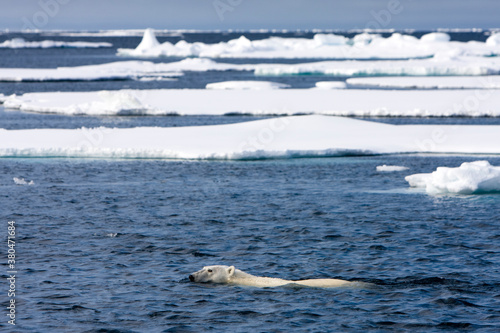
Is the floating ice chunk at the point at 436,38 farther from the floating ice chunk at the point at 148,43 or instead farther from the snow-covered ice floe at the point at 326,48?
the floating ice chunk at the point at 148,43

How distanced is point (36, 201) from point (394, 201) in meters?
7.85

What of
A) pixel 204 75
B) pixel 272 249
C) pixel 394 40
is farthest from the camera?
pixel 394 40

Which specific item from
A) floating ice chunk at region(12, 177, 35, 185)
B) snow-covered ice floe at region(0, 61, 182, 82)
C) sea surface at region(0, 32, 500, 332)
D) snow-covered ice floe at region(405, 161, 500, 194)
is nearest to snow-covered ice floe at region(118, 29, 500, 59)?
snow-covered ice floe at region(0, 61, 182, 82)

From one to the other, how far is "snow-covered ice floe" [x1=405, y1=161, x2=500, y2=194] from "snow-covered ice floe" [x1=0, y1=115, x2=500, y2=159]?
5.52 m

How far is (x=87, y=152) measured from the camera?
22734mm

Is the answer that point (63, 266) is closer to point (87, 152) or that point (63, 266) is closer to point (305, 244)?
point (305, 244)

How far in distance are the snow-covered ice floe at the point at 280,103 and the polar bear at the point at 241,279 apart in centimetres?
2335

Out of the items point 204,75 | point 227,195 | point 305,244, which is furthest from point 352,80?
point 305,244

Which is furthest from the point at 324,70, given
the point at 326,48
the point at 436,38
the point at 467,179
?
the point at 436,38

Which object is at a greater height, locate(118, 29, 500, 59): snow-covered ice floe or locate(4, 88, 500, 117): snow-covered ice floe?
locate(118, 29, 500, 59): snow-covered ice floe

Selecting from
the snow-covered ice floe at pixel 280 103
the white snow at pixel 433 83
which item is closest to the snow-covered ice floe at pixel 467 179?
the snow-covered ice floe at pixel 280 103

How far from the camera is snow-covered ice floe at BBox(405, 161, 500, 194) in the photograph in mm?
16797

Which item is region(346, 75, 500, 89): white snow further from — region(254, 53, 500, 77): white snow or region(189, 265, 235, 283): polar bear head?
region(189, 265, 235, 283): polar bear head

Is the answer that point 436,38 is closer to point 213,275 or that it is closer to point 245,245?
point 245,245
